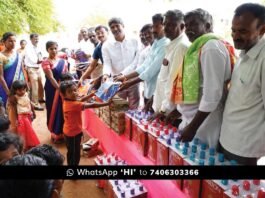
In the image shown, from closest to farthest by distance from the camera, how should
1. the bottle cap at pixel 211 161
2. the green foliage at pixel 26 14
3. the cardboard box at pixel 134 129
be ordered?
the bottle cap at pixel 211 161 → the cardboard box at pixel 134 129 → the green foliage at pixel 26 14

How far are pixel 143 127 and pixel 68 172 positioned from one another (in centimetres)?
105

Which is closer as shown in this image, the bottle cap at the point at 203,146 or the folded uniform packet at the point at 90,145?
the bottle cap at the point at 203,146

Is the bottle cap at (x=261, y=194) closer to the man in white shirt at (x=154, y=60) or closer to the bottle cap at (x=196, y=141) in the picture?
the bottle cap at (x=196, y=141)

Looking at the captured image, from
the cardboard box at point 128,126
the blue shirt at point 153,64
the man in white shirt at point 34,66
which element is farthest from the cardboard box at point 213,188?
the man in white shirt at point 34,66

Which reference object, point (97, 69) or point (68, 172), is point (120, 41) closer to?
point (97, 69)

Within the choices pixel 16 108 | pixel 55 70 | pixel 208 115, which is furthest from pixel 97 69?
pixel 208 115

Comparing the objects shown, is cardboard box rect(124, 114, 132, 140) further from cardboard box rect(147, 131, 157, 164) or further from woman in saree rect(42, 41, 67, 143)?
woman in saree rect(42, 41, 67, 143)

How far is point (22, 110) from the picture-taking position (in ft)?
8.05

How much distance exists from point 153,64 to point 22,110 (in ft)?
4.20

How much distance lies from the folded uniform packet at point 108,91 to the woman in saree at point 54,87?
41.3 inches

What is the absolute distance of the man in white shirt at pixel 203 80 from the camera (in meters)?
1.21

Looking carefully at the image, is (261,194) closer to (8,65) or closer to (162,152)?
(162,152)

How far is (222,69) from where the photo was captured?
1216 millimetres

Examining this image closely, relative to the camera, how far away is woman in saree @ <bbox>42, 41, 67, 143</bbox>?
2969 millimetres
